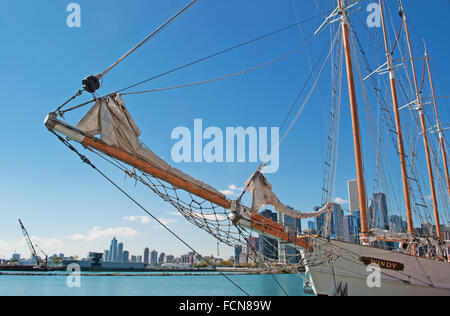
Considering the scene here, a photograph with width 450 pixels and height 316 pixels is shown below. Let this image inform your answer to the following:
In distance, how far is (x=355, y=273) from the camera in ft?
40.4

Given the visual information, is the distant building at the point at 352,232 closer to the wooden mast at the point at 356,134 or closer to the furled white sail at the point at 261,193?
the wooden mast at the point at 356,134

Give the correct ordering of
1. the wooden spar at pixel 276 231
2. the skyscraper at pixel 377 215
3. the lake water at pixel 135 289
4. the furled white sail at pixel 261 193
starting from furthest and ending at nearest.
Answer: the lake water at pixel 135 289
the skyscraper at pixel 377 215
the furled white sail at pixel 261 193
the wooden spar at pixel 276 231

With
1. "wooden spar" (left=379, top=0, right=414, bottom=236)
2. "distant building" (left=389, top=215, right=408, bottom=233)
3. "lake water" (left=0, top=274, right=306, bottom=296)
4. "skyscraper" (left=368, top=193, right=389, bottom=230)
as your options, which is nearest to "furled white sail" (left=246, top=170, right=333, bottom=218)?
"skyscraper" (left=368, top=193, right=389, bottom=230)

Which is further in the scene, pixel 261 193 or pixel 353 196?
pixel 353 196

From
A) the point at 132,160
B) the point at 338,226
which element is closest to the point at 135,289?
the point at 338,226

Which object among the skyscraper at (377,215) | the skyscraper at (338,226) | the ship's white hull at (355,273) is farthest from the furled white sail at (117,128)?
the skyscraper at (377,215)

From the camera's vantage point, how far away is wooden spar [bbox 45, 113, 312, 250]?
7.53m

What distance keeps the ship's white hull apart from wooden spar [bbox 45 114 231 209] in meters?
5.18

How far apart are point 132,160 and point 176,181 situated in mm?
1389

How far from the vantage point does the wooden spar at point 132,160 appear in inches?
295

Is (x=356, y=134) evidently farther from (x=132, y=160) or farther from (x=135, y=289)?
(x=135, y=289)

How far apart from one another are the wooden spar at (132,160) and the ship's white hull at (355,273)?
5.18m

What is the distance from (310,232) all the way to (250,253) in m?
3.08
